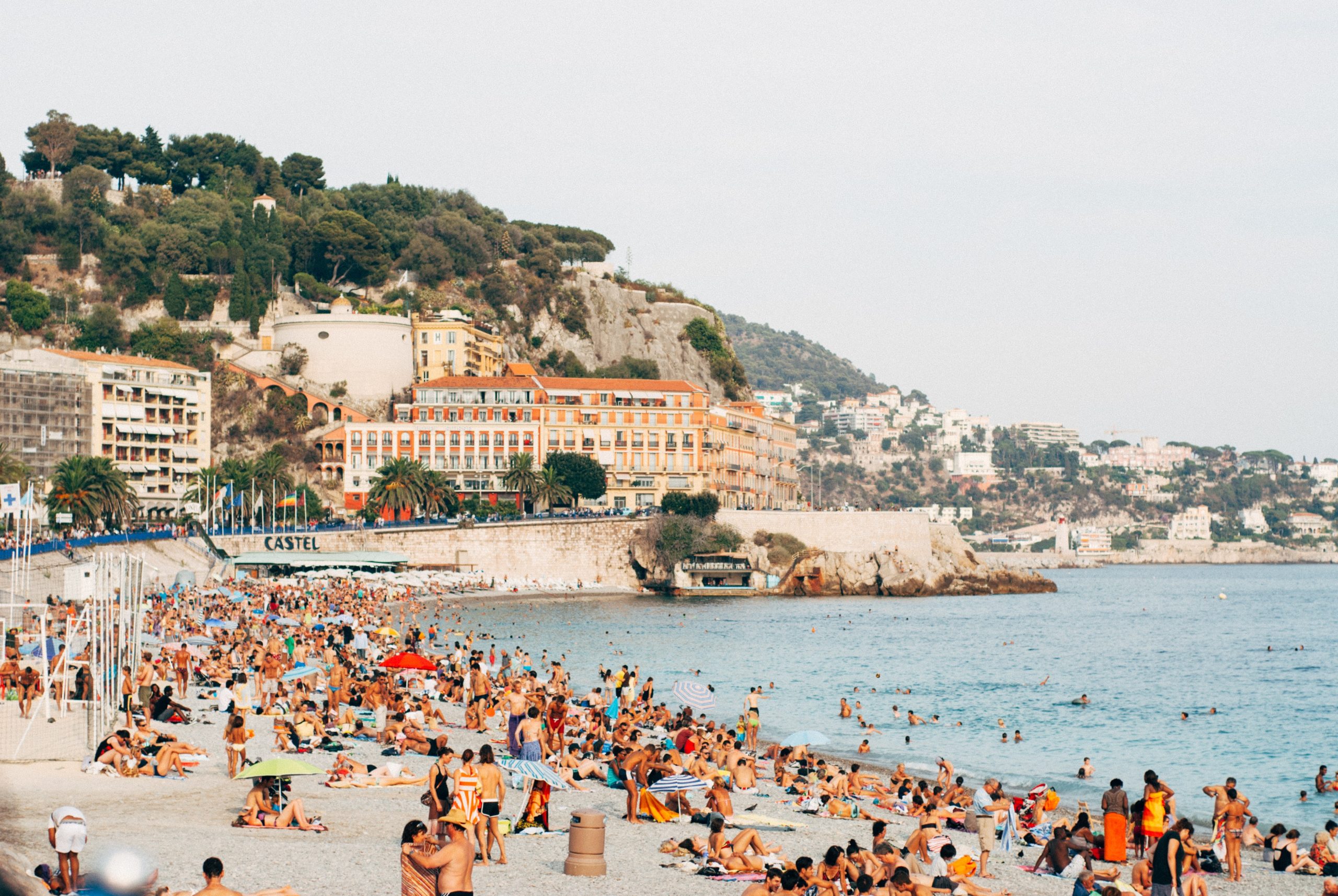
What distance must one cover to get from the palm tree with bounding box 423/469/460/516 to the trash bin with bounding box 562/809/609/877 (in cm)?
8084

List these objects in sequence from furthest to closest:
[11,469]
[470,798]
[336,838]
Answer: [11,469]
[336,838]
[470,798]

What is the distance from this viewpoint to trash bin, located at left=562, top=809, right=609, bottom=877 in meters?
14.9

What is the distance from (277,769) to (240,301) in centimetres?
10469

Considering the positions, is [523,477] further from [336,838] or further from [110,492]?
[336,838]

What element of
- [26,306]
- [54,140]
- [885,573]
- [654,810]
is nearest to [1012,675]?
[654,810]

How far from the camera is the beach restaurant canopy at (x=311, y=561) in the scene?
7969cm

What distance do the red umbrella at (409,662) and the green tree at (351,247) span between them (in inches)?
3647

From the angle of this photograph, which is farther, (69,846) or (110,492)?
(110,492)

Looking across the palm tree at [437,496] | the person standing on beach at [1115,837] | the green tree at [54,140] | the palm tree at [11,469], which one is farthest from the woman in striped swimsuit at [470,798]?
the green tree at [54,140]

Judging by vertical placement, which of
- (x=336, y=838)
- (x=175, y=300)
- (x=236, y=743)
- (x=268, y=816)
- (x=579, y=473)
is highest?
(x=175, y=300)

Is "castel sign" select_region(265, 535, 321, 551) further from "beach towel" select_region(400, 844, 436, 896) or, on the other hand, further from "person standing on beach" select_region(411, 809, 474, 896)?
"person standing on beach" select_region(411, 809, 474, 896)

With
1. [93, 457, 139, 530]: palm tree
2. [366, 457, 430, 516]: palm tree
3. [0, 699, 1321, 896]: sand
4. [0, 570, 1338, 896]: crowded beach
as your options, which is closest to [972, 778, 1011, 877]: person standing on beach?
[0, 570, 1338, 896]: crowded beach

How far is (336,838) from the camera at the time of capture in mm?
16203

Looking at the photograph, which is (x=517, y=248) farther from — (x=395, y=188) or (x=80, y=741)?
(x=80, y=741)
